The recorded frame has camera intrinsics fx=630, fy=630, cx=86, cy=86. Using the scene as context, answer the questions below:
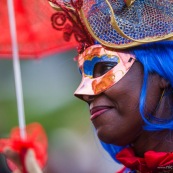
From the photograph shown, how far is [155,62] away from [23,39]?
1183 mm

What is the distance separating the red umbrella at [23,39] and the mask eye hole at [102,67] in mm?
601

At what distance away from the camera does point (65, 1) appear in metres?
2.51

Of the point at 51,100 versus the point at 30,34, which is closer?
the point at 30,34

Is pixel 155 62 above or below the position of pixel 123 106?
above

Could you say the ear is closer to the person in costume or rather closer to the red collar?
the person in costume

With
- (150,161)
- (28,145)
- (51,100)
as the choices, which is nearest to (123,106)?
(150,161)

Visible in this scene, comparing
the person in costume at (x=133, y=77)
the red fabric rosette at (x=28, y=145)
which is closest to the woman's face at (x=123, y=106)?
the person in costume at (x=133, y=77)

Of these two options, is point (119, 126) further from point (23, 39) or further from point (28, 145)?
point (23, 39)

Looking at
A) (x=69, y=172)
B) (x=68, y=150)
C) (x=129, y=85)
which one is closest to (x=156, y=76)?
(x=129, y=85)

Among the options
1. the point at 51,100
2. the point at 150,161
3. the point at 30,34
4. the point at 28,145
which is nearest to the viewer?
the point at 150,161

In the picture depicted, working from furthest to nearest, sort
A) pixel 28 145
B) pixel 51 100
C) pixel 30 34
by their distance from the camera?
pixel 51 100, pixel 30 34, pixel 28 145

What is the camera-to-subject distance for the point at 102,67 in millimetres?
2453

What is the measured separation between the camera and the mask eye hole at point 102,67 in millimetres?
2430

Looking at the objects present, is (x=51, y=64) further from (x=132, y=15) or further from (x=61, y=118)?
(x=132, y=15)
